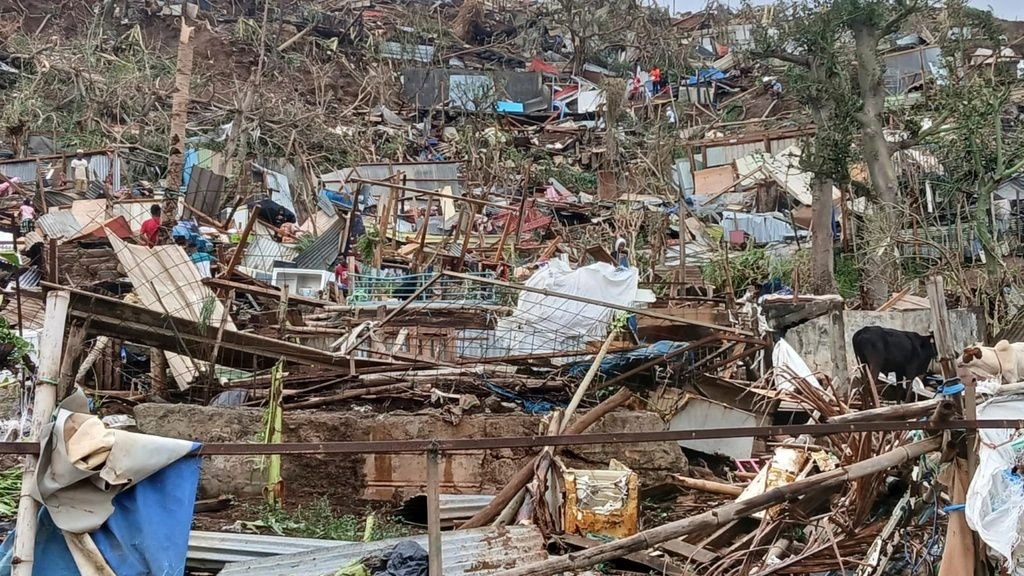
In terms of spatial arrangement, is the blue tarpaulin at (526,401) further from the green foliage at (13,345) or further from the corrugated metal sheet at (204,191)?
the corrugated metal sheet at (204,191)

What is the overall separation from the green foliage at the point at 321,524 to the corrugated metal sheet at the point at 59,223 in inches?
315

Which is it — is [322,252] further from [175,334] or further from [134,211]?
[175,334]

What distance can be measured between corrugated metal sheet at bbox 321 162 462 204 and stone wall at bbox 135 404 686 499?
41.0ft

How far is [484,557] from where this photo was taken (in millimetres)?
5070

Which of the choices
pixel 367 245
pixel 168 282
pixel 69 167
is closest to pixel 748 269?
pixel 367 245

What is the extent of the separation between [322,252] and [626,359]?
706 centimetres

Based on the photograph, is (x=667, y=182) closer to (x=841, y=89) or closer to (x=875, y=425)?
(x=841, y=89)

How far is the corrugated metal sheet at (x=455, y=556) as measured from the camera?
4.89m

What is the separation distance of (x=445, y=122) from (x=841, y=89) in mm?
14378

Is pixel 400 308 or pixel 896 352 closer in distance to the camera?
pixel 400 308

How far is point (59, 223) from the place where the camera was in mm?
13219

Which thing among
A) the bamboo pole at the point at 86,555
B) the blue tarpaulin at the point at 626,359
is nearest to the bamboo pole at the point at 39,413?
the bamboo pole at the point at 86,555

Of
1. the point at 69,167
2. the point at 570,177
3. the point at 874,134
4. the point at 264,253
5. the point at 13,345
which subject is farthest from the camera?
the point at 570,177

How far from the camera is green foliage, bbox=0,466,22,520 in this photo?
20.6 ft
